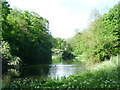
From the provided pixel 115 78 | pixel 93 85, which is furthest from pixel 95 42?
pixel 93 85

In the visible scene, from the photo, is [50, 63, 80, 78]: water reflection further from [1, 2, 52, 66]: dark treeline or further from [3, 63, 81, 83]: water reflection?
[1, 2, 52, 66]: dark treeline

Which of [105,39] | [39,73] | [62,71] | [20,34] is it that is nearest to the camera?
[39,73]

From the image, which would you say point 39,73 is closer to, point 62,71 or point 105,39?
point 62,71

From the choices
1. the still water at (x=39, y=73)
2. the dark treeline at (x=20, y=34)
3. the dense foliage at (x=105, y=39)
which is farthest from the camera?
the dark treeline at (x=20, y=34)

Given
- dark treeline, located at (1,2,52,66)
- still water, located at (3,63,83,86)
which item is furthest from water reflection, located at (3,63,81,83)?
dark treeline, located at (1,2,52,66)

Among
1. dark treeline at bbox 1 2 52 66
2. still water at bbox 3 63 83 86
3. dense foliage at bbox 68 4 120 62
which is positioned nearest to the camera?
still water at bbox 3 63 83 86

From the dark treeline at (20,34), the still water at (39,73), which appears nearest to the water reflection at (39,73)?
the still water at (39,73)

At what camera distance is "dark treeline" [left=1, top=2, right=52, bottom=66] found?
24531 millimetres

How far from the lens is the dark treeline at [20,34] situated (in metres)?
24.5

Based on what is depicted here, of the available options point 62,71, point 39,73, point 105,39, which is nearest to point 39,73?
point 39,73

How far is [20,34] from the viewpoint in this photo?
3022cm

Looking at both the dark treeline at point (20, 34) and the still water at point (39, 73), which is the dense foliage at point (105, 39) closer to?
the still water at point (39, 73)

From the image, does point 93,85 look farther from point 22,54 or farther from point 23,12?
point 23,12

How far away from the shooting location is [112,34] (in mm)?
21859
